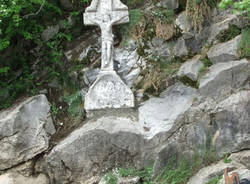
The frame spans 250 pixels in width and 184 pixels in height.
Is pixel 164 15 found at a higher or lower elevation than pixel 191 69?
higher

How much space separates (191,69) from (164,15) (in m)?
1.49

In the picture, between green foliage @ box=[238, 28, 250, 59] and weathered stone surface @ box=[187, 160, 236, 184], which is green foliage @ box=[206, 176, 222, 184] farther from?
green foliage @ box=[238, 28, 250, 59]

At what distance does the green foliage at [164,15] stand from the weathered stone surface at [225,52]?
123 centimetres

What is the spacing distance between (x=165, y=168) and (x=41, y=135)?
7.85 ft

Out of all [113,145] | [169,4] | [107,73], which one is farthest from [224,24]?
[113,145]

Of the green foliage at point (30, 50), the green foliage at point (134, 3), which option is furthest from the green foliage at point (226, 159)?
the green foliage at point (134, 3)

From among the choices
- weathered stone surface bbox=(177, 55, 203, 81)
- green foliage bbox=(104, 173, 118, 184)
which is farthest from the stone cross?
green foliage bbox=(104, 173, 118, 184)

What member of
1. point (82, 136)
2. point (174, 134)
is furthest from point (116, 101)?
point (174, 134)

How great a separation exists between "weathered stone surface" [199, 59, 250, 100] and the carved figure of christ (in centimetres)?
180

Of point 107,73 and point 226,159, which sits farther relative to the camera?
point 107,73

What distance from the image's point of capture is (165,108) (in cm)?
526

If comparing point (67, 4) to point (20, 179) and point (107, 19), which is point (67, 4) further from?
point (20, 179)

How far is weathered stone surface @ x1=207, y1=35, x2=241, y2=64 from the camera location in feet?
16.9

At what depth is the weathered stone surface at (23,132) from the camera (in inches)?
210
